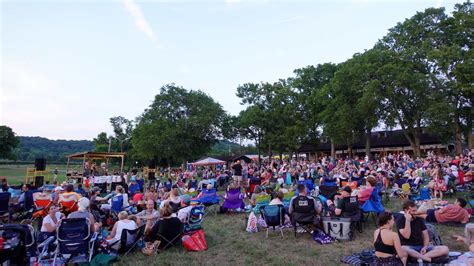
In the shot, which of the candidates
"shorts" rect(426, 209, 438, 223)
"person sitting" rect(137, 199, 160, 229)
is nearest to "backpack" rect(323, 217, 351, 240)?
"shorts" rect(426, 209, 438, 223)

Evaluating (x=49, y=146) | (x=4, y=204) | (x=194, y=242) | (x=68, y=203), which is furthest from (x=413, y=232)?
(x=49, y=146)

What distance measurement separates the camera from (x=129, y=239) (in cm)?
598

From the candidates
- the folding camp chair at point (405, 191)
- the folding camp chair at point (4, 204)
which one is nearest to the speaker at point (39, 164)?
the folding camp chair at point (4, 204)

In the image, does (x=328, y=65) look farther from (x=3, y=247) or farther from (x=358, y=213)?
(x=3, y=247)

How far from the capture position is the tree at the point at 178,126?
43094mm

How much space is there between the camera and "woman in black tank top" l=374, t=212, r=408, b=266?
13.6 ft

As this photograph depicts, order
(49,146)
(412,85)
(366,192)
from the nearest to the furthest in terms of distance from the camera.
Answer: (366,192)
(412,85)
(49,146)

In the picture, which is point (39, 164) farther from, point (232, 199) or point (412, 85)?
point (412, 85)

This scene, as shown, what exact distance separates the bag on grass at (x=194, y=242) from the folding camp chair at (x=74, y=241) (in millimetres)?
1724

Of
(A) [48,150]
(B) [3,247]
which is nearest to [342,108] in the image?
(B) [3,247]

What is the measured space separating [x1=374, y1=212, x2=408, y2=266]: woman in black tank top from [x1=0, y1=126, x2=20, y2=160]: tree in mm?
70575

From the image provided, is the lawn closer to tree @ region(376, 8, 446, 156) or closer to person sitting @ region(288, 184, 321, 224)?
person sitting @ region(288, 184, 321, 224)

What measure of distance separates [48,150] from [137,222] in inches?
3991

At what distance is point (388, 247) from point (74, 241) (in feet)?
15.4
